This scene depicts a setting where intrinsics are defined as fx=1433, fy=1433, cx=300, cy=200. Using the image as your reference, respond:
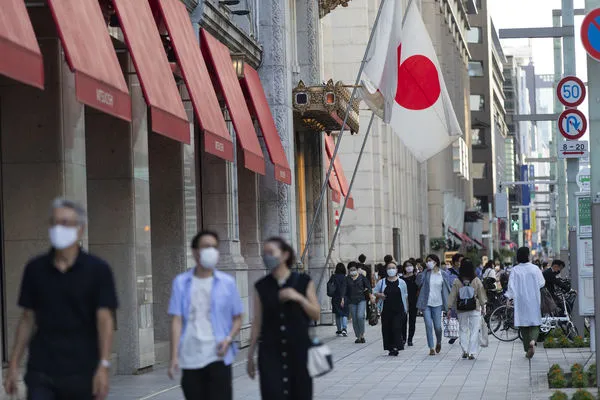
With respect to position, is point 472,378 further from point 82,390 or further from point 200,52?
point 82,390

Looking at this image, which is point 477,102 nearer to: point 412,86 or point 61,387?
point 412,86

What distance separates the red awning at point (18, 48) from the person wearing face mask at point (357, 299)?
17.5m

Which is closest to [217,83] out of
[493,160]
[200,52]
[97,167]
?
[200,52]

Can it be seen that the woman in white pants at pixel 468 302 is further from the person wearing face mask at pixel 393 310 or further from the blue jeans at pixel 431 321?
the person wearing face mask at pixel 393 310

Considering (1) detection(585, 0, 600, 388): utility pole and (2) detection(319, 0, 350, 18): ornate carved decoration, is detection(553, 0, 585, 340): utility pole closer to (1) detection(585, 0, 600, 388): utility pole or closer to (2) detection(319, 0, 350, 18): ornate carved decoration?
(2) detection(319, 0, 350, 18): ornate carved decoration

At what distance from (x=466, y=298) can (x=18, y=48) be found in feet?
41.7

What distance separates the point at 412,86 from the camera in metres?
26.5

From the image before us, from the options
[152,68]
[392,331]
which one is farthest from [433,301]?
[152,68]

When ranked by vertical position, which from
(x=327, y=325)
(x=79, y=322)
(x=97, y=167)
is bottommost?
(x=327, y=325)

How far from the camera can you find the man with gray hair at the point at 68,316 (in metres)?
8.41

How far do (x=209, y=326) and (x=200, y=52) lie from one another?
13.2 m

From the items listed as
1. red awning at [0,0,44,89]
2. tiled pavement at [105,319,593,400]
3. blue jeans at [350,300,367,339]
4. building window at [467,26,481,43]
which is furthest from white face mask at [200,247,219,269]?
building window at [467,26,481,43]

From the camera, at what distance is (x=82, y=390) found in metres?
8.43

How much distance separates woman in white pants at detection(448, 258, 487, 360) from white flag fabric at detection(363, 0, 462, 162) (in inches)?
107
